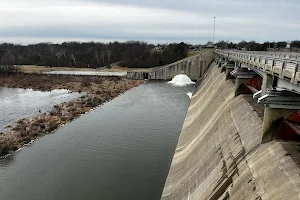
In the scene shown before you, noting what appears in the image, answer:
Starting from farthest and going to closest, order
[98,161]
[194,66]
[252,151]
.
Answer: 1. [194,66]
2. [98,161]
3. [252,151]

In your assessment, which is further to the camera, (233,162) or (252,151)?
(233,162)

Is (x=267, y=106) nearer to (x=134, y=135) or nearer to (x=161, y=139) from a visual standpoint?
(x=161, y=139)

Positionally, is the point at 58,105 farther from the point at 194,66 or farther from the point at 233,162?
the point at 194,66

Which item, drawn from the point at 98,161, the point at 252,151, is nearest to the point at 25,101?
the point at 98,161

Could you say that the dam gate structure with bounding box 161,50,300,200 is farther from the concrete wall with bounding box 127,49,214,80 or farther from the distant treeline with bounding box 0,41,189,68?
the distant treeline with bounding box 0,41,189,68

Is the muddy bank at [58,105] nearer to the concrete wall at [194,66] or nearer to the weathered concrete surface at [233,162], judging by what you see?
the concrete wall at [194,66]

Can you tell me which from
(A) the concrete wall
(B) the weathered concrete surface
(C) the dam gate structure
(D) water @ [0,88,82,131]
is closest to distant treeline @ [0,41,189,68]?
(A) the concrete wall

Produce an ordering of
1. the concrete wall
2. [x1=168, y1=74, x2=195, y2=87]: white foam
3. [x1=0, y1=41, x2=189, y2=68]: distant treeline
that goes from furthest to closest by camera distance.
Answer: [x1=0, y1=41, x2=189, y2=68]: distant treeline
the concrete wall
[x1=168, y1=74, x2=195, y2=87]: white foam
